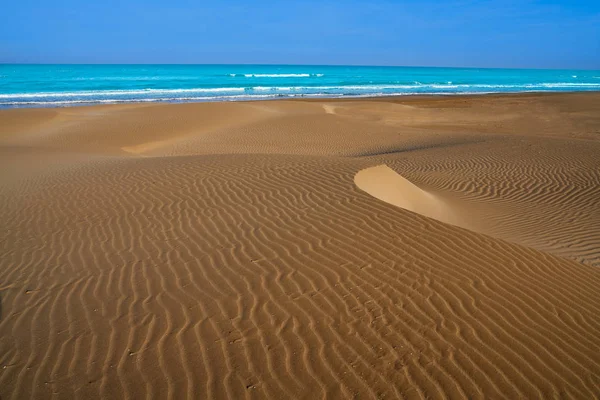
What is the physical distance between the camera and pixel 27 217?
7.38 meters

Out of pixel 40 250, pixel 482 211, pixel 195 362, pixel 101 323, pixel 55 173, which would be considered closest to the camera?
pixel 195 362

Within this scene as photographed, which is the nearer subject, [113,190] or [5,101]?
[113,190]

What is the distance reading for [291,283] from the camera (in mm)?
4762

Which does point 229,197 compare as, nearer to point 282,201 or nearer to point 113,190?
point 282,201

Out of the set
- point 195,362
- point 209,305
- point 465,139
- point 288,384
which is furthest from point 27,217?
point 465,139

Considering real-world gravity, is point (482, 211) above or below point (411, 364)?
below

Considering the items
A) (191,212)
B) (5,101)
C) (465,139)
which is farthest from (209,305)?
(5,101)

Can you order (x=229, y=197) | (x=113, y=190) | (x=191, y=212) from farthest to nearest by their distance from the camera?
(x=113, y=190) < (x=229, y=197) < (x=191, y=212)

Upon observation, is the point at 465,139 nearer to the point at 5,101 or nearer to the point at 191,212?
the point at 191,212

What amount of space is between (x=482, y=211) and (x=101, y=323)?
7793 mm

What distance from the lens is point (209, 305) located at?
172 inches

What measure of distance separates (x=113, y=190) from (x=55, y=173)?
3686mm

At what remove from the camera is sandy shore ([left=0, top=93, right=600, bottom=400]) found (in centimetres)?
347

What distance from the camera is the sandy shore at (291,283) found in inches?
137
